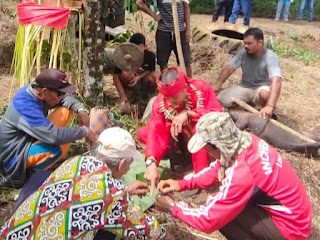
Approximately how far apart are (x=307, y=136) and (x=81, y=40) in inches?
99.4

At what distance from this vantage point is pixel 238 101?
4426mm

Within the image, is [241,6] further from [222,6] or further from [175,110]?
[175,110]

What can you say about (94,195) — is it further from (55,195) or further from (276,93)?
(276,93)

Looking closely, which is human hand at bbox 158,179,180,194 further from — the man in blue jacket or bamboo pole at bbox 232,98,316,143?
bamboo pole at bbox 232,98,316,143

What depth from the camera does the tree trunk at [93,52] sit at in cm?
407

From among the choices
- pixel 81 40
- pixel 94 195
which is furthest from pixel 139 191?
pixel 81 40

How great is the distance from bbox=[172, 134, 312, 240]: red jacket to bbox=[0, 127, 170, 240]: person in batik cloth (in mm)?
398

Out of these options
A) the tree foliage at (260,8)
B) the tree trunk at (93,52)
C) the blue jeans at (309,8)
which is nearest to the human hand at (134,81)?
the tree trunk at (93,52)

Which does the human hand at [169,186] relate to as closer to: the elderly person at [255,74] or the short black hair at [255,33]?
the elderly person at [255,74]

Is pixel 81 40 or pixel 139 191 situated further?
pixel 81 40

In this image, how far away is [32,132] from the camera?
3.01 meters

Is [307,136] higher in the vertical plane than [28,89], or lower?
lower

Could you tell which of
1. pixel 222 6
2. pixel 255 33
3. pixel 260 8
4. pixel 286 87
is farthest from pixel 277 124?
pixel 260 8

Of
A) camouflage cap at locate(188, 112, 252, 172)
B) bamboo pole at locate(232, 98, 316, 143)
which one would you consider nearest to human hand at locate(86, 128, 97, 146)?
camouflage cap at locate(188, 112, 252, 172)
